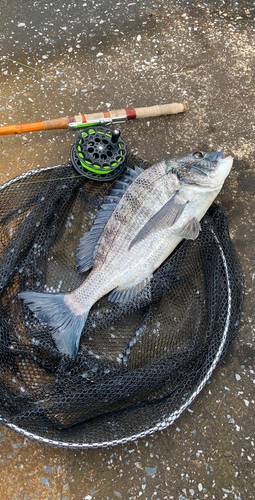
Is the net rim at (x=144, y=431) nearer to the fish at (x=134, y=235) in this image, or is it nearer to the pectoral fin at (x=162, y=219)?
the fish at (x=134, y=235)

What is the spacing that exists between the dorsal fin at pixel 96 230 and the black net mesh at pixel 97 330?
24cm

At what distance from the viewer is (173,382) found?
2738mm

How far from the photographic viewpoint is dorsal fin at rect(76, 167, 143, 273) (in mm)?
2883

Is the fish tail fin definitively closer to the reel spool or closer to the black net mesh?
the black net mesh

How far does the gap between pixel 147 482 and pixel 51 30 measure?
4835 millimetres

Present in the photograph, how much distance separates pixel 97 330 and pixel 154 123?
7.43 ft

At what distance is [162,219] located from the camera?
2.84m

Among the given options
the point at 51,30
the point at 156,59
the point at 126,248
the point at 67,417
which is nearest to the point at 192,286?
the point at 126,248

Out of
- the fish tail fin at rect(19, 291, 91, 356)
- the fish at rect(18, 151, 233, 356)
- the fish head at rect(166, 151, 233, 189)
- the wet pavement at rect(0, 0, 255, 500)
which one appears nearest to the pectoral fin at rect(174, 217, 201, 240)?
the fish at rect(18, 151, 233, 356)

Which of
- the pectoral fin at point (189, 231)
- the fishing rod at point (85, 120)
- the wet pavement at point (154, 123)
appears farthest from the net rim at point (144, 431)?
the fishing rod at point (85, 120)

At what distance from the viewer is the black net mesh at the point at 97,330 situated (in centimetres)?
256

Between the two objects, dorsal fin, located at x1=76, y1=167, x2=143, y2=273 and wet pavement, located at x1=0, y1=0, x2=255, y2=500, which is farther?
dorsal fin, located at x1=76, y1=167, x2=143, y2=273

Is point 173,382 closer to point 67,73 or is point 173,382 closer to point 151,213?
point 151,213

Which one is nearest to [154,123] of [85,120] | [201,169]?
[85,120]
